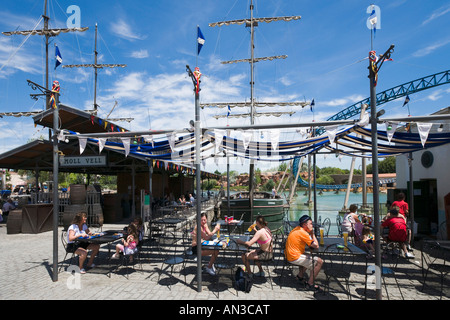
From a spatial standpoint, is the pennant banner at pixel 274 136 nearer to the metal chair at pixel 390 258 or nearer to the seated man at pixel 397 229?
the seated man at pixel 397 229

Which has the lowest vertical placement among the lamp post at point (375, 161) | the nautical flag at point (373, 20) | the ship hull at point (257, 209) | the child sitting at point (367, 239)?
the ship hull at point (257, 209)

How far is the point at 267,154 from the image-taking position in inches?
271

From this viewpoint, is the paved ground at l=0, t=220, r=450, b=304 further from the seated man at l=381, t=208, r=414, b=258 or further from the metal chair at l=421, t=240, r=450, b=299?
the seated man at l=381, t=208, r=414, b=258

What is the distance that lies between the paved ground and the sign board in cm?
539

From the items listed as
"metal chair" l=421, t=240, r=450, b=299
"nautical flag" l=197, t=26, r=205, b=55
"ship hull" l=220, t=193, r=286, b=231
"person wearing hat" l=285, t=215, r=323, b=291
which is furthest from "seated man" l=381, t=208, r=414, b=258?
"ship hull" l=220, t=193, r=286, b=231

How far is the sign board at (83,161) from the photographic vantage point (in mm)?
11214

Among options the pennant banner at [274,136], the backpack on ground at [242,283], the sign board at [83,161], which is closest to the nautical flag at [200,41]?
the pennant banner at [274,136]

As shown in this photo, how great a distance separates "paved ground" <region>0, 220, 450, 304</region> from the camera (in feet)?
14.7

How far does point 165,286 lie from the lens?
497 centimetres

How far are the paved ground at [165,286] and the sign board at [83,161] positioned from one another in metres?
5.39

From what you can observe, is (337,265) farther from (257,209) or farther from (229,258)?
(257,209)

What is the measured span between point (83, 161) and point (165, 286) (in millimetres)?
8589

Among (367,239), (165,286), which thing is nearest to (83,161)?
(165,286)
